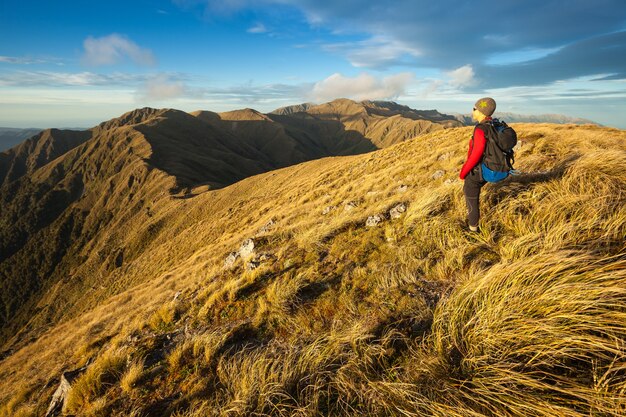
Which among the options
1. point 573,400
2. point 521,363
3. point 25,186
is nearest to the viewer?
point 573,400

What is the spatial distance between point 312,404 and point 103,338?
Result: 962 cm

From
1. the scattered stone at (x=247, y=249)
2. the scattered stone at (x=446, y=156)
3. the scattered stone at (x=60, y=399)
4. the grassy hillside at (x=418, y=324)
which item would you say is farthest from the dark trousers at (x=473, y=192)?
the scattered stone at (x=446, y=156)

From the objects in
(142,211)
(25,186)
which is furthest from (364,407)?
(25,186)

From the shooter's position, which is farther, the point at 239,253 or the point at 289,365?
the point at 239,253

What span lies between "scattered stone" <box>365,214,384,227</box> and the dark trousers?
266 cm

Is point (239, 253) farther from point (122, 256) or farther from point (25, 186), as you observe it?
point (25, 186)

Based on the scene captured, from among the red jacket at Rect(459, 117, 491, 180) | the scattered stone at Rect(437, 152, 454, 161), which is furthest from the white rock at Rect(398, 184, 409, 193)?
the red jacket at Rect(459, 117, 491, 180)

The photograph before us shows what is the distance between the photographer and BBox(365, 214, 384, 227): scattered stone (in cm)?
845

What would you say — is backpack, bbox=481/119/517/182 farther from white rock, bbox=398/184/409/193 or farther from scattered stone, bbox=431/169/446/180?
scattered stone, bbox=431/169/446/180

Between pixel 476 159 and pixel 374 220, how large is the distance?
11.1 feet

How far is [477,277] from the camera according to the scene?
400 cm

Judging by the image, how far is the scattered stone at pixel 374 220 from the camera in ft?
27.7

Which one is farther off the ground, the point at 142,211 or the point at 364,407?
the point at 364,407

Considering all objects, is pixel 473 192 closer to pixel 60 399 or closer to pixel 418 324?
pixel 418 324
